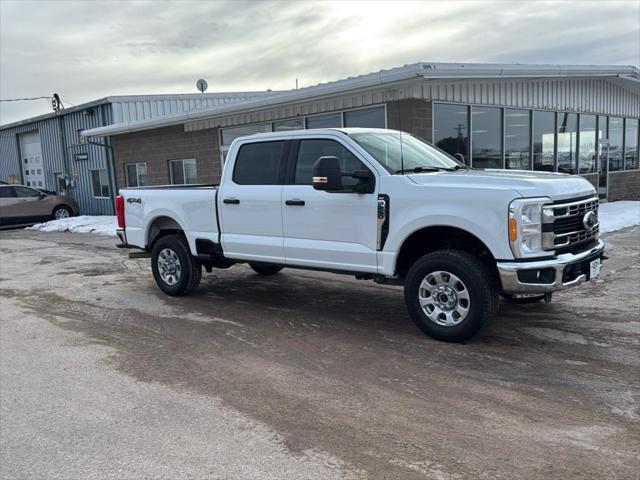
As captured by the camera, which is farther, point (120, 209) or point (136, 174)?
point (136, 174)

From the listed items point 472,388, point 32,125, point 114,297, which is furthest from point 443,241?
point 32,125

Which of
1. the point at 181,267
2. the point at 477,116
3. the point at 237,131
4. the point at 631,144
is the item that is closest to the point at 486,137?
the point at 477,116

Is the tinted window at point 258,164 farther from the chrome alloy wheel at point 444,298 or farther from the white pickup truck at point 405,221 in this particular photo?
the chrome alloy wheel at point 444,298

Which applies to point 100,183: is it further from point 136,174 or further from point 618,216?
point 618,216

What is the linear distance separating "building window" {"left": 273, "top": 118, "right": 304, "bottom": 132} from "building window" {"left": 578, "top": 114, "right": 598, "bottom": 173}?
9092 mm

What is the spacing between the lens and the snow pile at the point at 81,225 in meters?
18.0

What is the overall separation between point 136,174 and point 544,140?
47.2 ft

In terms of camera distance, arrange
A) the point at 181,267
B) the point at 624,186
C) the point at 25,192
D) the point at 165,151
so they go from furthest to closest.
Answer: the point at 25,192, the point at 624,186, the point at 165,151, the point at 181,267

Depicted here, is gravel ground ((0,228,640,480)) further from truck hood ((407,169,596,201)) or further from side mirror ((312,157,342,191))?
side mirror ((312,157,342,191))

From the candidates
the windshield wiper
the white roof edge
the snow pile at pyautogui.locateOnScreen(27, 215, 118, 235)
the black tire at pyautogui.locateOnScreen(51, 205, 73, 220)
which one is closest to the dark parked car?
the black tire at pyautogui.locateOnScreen(51, 205, 73, 220)

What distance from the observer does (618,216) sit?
47.5 feet

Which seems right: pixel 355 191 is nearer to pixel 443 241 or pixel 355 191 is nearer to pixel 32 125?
pixel 443 241

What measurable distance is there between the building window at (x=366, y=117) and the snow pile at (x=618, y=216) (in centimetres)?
551

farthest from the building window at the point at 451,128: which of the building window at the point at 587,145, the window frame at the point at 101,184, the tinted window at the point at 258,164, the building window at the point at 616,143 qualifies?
the window frame at the point at 101,184
